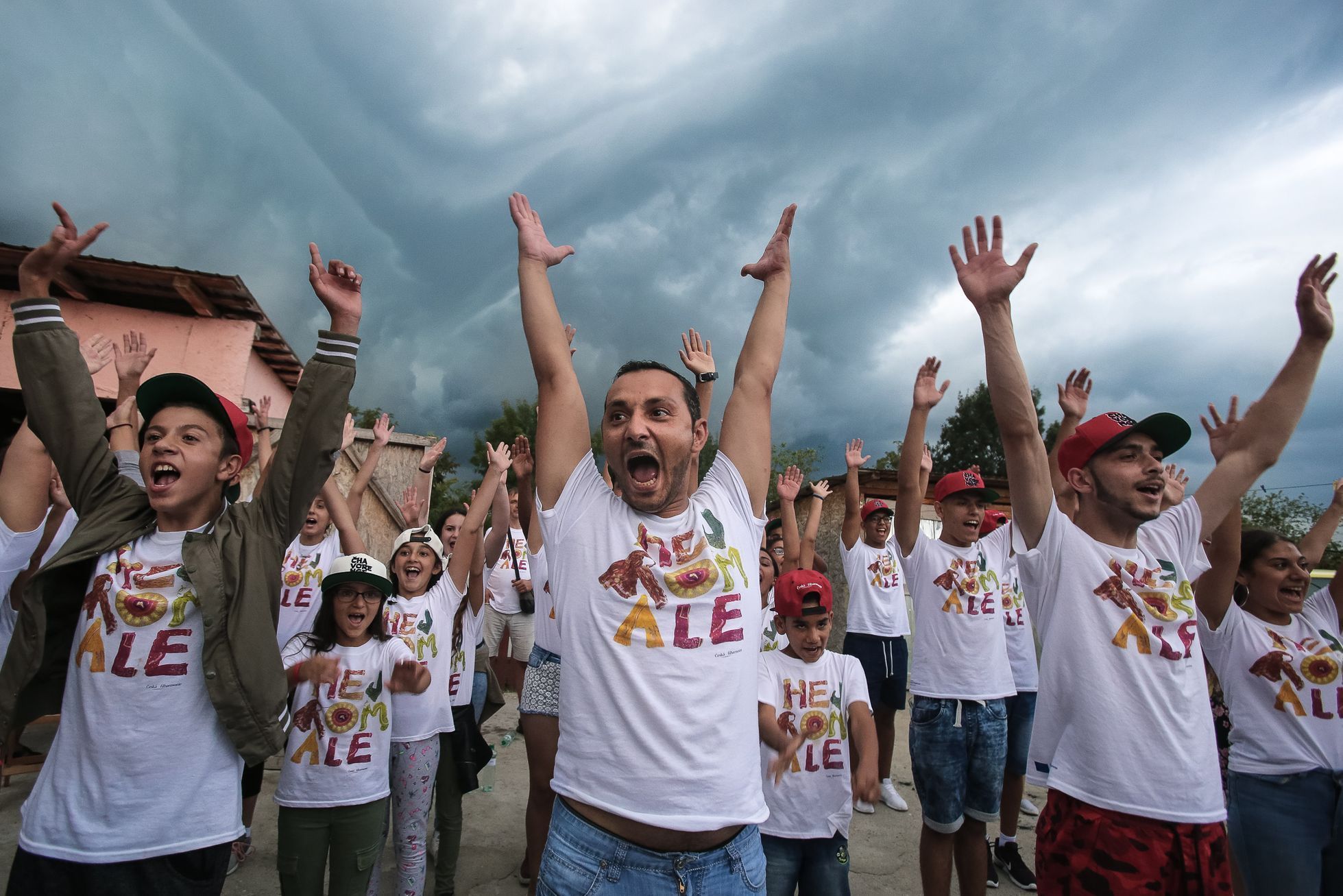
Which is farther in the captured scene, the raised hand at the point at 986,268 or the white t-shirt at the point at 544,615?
the white t-shirt at the point at 544,615

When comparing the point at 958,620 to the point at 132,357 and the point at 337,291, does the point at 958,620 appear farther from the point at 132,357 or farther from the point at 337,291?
the point at 132,357

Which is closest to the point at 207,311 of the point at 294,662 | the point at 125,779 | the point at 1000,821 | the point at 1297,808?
the point at 294,662

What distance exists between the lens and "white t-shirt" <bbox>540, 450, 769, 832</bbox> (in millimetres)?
1635

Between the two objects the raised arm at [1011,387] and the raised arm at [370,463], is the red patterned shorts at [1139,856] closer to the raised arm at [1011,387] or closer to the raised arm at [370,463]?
the raised arm at [1011,387]

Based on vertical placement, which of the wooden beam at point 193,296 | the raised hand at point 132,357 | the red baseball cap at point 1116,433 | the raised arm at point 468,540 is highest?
the wooden beam at point 193,296

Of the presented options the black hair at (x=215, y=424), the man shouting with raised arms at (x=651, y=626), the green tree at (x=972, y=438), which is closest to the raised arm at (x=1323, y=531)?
the man shouting with raised arms at (x=651, y=626)

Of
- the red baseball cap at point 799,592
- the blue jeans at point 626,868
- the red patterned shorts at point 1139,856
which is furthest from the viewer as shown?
the red baseball cap at point 799,592

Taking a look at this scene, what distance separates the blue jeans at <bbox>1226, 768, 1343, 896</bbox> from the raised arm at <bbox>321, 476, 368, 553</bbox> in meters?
4.48

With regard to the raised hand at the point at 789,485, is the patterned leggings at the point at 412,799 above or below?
below

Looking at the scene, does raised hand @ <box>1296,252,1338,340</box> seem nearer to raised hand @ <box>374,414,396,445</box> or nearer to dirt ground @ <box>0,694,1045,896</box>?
dirt ground @ <box>0,694,1045,896</box>

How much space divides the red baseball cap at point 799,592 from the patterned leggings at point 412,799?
1928mm

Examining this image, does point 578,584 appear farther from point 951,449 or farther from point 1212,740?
point 951,449

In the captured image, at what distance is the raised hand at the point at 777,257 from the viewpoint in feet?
7.98

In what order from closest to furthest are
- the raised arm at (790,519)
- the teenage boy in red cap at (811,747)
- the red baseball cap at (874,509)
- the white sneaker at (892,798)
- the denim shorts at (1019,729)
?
the teenage boy in red cap at (811,747) < the denim shorts at (1019,729) < the raised arm at (790,519) < the white sneaker at (892,798) < the red baseball cap at (874,509)
